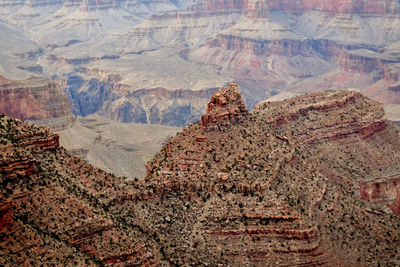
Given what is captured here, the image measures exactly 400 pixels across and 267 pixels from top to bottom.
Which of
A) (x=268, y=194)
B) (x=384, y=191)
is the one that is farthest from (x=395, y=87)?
(x=268, y=194)

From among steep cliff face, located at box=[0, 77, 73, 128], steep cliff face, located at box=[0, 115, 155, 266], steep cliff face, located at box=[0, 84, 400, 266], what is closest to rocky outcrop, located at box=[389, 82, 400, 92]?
steep cliff face, located at box=[0, 77, 73, 128]

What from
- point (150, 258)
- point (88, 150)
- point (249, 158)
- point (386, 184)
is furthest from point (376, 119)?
point (88, 150)

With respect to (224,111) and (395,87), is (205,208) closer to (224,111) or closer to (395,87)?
(224,111)

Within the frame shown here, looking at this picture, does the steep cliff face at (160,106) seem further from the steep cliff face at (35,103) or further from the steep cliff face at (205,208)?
the steep cliff face at (205,208)

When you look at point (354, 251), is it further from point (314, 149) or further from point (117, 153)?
point (117, 153)

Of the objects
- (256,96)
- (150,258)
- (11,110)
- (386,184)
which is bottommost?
(256,96)

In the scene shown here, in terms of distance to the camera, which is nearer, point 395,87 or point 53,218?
point 53,218
